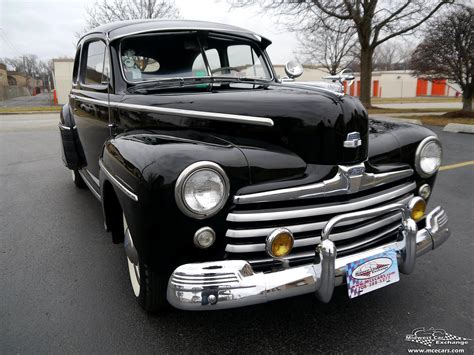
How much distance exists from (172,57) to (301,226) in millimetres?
1890

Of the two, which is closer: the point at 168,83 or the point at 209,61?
the point at 168,83

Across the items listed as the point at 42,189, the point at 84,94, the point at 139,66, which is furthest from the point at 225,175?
the point at 42,189

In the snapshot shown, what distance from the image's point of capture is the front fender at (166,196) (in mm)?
1823

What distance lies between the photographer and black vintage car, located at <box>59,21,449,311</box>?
6.04 ft

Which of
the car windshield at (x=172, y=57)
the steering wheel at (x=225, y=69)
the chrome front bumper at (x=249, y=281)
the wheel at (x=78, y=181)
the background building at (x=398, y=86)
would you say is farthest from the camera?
the background building at (x=398, y=86)

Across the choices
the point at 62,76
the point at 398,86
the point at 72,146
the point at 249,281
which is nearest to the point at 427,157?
the point at 249,281

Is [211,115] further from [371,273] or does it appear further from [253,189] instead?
[371,273]

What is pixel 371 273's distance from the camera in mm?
2062

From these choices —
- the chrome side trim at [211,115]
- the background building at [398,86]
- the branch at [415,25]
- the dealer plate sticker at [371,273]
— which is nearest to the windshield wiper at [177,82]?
the chrome side trim at [211,115]

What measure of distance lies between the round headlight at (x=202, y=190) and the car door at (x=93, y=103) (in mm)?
1536

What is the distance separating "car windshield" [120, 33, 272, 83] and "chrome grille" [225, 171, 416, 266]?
1564 mm

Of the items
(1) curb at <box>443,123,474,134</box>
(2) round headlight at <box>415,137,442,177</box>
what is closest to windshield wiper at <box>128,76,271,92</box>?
(2) round headlight at <box>415,137,442,177</box>

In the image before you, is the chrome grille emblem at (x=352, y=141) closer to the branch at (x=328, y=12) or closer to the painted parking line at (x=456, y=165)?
the painted parking line at (x=456, y=165)

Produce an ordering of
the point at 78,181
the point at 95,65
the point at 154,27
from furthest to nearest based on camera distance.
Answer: the point at 78,181, the point at 95,65, the point at 154,27
